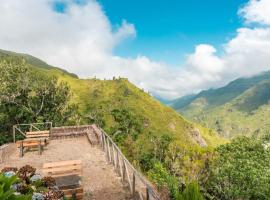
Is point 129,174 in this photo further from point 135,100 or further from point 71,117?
point 135,100

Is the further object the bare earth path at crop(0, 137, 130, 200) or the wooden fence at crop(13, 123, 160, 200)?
the bare earth path at crop(0, 137, 130, 200)

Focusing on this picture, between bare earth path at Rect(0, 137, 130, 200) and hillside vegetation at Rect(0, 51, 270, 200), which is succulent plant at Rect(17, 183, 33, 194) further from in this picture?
hillside vegetation at Rect(0, 51, 270, 200)

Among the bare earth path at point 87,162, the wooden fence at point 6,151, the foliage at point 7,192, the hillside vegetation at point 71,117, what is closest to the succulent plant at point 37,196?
the foliage at point 7,192

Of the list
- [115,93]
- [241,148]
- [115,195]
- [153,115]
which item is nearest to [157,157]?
[241,148]

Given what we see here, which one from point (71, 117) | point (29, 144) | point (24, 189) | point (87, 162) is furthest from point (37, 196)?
point (71, 117)

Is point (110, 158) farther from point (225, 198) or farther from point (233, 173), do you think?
point (225, 198)

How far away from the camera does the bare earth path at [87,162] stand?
45.4 ft

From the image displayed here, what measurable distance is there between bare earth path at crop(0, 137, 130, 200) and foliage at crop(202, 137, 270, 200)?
15.0 metres

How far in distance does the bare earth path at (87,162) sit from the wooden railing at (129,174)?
35 centimetres

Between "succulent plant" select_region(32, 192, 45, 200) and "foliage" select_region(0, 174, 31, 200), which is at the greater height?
"foliage" select_region(0, 174, 31, 200)

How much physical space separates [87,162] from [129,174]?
3643mm

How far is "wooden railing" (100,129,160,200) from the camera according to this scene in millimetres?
10909

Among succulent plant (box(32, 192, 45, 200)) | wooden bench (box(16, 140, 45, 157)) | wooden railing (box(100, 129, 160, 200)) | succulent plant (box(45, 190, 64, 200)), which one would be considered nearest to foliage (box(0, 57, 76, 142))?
wooden bench (box(16, 140, 45, 157))

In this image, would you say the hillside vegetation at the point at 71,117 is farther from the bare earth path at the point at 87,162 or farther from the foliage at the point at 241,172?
the bare earth path at the point at 87,162
